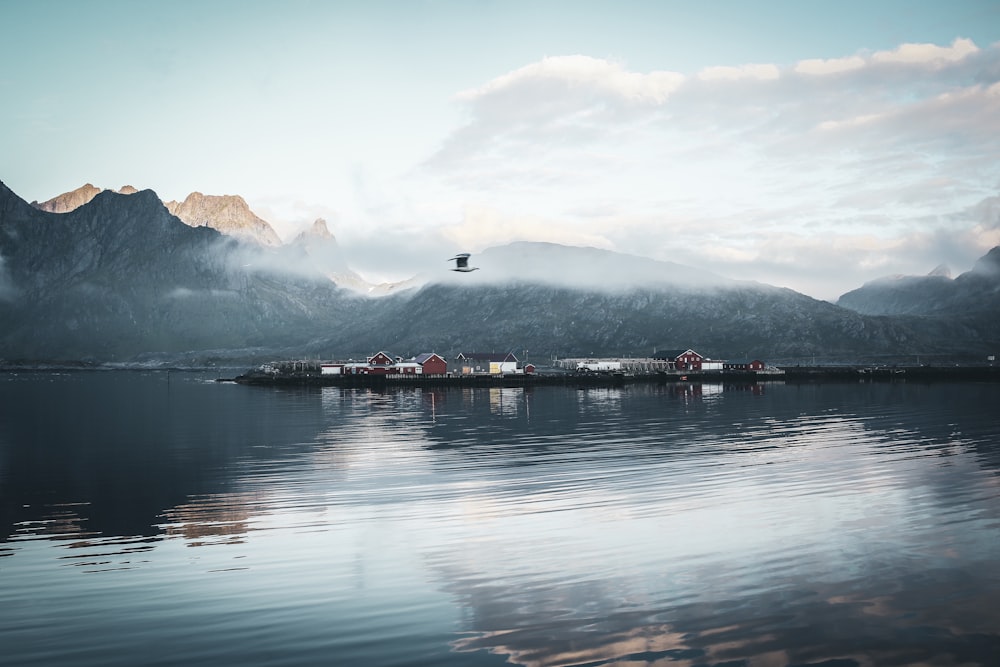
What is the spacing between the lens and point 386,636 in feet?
57.3

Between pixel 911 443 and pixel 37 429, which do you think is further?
pixel 37 429

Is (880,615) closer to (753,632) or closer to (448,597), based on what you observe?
(753,632)

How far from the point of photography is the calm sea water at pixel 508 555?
17.0m

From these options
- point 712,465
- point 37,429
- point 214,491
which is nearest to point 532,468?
point 712,465

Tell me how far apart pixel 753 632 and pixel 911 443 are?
4556 centimetres

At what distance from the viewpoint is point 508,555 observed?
24500 mm

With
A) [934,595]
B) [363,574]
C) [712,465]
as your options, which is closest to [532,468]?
[712,465]

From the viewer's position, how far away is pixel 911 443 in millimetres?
55812

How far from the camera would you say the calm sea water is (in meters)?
17.0

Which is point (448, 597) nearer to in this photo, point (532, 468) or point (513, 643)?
point (513, 643)

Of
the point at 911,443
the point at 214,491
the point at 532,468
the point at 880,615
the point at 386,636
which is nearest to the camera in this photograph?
the point at 386,636

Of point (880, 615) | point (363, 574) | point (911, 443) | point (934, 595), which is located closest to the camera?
point (880, 615)

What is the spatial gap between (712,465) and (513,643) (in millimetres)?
31232

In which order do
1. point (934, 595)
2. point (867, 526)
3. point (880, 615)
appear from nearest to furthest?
point (880, 615) < point (934, 595) < point (867, 526)
